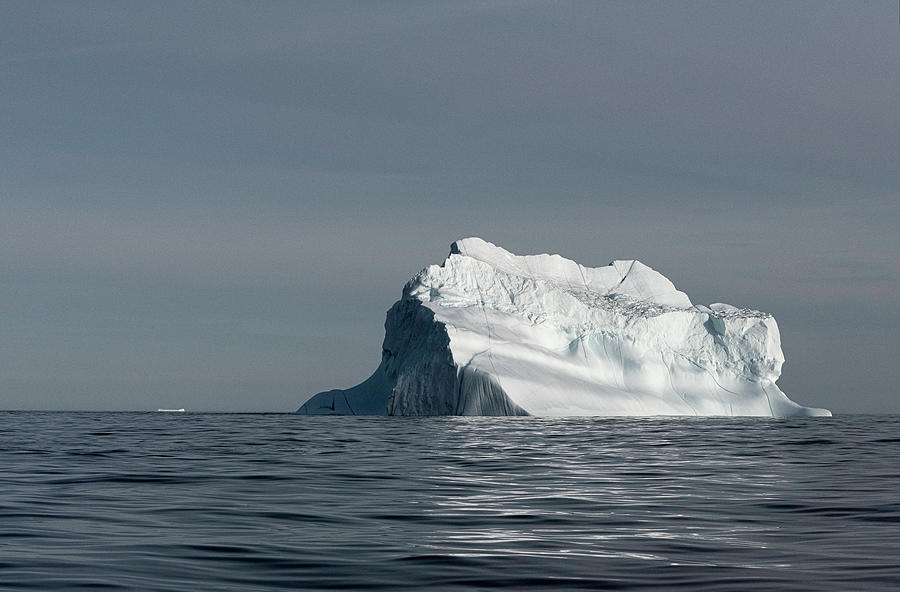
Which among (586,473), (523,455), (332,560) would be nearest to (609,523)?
(332,560)

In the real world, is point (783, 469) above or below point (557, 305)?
below

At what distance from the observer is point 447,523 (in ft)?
28.6

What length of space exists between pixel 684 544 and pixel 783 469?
8.56 meters

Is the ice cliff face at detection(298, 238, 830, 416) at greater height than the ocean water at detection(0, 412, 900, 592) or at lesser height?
greater

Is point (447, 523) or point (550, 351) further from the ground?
point (550, 351)

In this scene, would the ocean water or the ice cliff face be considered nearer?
the ocean water

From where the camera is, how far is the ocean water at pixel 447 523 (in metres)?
6.07

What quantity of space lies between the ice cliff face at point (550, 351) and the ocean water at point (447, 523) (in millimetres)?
27540

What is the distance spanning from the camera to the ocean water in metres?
6.07

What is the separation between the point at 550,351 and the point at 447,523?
1571 inches

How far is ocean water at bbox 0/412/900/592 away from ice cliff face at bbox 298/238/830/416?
2754 cm

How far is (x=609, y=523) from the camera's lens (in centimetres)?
865

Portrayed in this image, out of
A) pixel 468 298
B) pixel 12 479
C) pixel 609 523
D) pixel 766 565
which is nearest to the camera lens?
pixel 766 565

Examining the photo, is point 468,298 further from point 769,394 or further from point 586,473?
point 586,473
